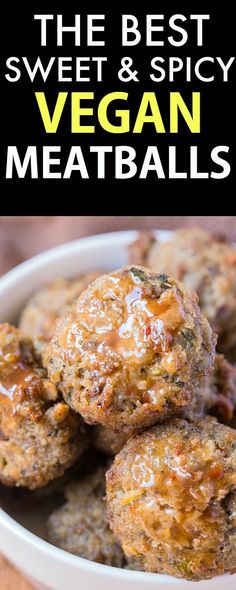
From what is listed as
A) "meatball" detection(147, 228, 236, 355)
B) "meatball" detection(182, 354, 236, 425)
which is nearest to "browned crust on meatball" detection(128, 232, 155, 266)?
"meatball" detection(147, 228, 236, 355)

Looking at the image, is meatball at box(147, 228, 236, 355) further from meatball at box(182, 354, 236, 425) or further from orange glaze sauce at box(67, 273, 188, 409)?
orange glaze sauce at box(67, 273, 188, 409)

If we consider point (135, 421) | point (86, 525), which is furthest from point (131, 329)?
point (86, 525)

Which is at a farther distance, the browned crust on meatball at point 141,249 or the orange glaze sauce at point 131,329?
the browned crust on meatball at point 141,249

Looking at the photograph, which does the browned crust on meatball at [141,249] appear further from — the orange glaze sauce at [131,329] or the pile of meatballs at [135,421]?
the orange glaze sauce at [131,329]

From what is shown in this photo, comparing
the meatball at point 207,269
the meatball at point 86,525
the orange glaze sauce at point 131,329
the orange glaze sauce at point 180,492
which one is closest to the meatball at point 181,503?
the orange glaze sauce at point 180,492

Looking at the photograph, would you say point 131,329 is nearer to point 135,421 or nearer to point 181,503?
point 135,421

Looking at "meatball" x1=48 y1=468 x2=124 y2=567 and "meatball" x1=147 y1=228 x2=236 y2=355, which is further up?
"meatball" x1=147 y1=228 x2=236 y2=355
